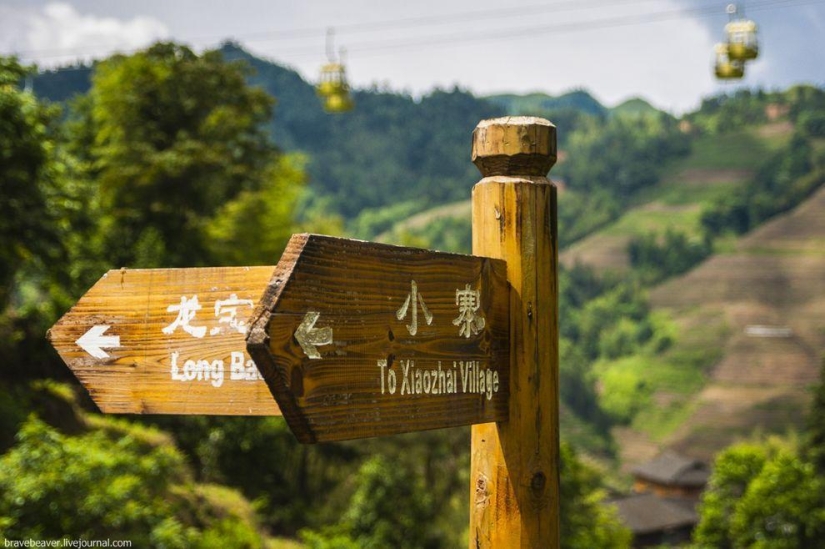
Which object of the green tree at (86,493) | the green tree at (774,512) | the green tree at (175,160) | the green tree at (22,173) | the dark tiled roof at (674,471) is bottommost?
the dark tiled roof at (674,471)

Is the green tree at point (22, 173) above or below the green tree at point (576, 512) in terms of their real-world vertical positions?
above

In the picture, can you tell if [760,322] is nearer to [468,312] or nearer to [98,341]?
[468,312]

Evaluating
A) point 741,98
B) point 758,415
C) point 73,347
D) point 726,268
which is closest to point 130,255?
point 73,347

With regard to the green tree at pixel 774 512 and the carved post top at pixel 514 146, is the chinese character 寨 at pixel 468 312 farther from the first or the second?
the green tree at pixel 774 512

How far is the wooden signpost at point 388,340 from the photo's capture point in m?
1.42

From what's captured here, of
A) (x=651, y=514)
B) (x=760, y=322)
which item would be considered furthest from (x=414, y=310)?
(x=760, y=322)

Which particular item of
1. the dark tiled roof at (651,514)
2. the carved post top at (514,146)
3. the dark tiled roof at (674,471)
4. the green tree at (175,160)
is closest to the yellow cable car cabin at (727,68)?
the green tree at (175,160)

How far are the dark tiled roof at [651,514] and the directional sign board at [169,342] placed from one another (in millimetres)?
44653

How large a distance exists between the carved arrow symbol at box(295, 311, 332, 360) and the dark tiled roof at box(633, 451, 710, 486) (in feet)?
183

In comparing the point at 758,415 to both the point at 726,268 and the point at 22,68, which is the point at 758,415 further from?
the point at 22,68

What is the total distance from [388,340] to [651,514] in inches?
1874

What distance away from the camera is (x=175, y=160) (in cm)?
1759

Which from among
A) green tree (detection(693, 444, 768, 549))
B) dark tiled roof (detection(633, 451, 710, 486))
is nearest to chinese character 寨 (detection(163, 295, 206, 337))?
green tree (detection(693, 444, 768, 549))

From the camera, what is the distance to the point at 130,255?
17.5m
